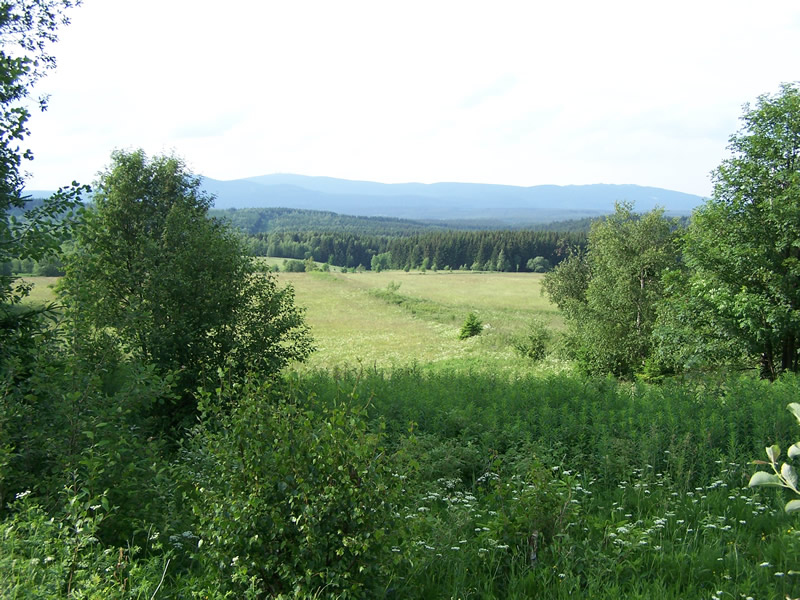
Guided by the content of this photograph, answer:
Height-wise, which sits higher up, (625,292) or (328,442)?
(328,442)

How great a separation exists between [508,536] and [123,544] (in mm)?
3480

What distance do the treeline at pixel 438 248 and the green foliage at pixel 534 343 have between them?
85065mm

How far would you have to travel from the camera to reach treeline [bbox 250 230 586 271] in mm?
138375

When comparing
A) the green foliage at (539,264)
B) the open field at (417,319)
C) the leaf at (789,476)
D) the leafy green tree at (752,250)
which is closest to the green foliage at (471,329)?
the open field at (417,319)

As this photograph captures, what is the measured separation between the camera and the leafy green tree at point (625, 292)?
1261 inches

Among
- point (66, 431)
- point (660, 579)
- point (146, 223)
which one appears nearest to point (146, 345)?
point (146, 223)

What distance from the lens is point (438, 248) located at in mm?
152375

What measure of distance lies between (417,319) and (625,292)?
3009cm

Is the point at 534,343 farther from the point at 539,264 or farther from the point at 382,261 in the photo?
the point at 382,261

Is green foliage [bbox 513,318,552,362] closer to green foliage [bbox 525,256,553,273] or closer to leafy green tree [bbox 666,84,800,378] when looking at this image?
leafy green tree [bbox 666,84,800,378]

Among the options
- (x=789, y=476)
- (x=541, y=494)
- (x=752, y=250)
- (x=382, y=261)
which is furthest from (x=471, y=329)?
(x=382, y=261)

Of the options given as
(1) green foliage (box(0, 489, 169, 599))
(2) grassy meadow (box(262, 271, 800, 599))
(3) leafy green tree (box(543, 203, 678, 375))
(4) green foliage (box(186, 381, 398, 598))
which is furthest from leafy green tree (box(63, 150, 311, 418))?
(3) leafy green tree (box(543, 203, 678, 375))

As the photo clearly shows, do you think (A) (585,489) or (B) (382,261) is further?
(B) (382,261)

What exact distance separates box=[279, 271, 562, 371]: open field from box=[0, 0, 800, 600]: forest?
530cm
